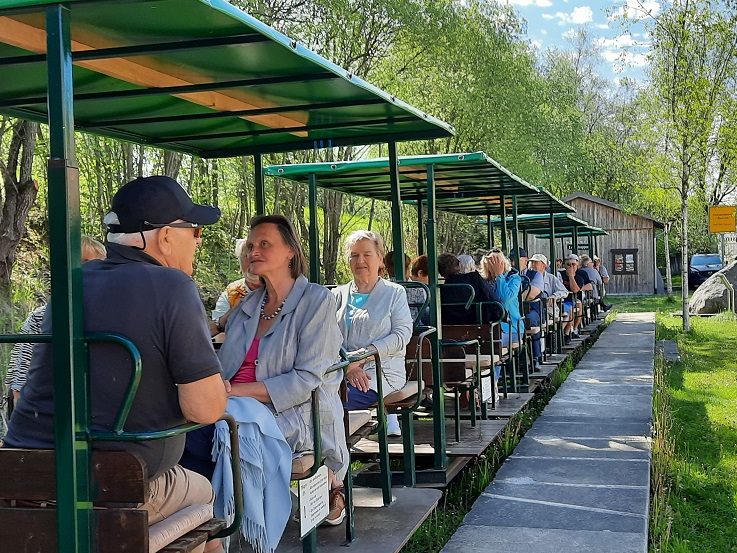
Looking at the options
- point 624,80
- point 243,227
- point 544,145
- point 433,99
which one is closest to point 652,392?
point 243,227

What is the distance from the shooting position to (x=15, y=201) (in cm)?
848

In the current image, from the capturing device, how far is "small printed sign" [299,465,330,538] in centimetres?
439

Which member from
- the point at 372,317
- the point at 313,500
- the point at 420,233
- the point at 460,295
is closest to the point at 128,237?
the point at 313,500

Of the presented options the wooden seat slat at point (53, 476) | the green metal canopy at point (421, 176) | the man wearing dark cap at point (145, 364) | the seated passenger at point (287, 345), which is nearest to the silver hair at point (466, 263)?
the green metal canopy at point (421, 176)

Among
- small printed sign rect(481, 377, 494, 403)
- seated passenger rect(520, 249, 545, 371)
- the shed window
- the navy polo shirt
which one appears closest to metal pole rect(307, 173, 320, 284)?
small printed sign rect(481, 377, 494, 403)

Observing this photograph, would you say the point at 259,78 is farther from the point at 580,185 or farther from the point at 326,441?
the point at 580,185

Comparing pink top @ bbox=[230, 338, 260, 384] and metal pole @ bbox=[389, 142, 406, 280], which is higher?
metal pole @ bbox=[389, 142, 406, 280]

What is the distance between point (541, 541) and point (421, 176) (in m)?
4.33

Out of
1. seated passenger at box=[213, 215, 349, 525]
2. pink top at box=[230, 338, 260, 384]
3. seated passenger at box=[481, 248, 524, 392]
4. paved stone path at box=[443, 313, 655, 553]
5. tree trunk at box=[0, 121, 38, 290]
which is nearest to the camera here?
seated passenger at box=[213, 215, 349, 525]

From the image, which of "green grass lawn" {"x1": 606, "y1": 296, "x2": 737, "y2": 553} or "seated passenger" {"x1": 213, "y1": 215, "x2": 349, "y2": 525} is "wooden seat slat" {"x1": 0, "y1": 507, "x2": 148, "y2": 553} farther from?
"green grass lawn" {"x1": 606, "y1": 296, "x2": 737, "y2": 553}

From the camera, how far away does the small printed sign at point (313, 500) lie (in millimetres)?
4387

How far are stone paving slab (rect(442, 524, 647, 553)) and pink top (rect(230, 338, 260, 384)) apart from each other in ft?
5.51

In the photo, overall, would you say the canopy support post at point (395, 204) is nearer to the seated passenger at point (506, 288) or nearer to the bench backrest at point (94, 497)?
the bench backrest at point (94, 497)

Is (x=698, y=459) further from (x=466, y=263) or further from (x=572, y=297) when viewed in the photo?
(x=572, y=297)
